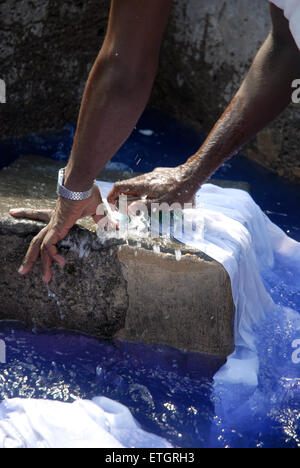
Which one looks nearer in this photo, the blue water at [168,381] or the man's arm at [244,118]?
the blue water at [168,381]

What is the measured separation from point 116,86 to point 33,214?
25.8 inches

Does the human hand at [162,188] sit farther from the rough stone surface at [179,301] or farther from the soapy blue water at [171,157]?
the soapy blue water at [171,157]

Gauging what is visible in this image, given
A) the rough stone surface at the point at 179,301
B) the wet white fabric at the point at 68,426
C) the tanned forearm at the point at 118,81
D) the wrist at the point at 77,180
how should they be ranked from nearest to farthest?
the tanned forearm at the point at 118,81 < the wet white fabric at the point at 68,426 < the wrist at the point at 77,180 < the rough stone surface at the point at 179,301

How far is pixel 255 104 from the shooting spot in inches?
92.4

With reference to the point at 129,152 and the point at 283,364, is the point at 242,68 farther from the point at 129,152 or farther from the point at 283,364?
the point at 283,364

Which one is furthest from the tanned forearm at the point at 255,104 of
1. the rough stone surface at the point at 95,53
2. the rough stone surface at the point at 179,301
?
the rough stone surface at the point at 95,53

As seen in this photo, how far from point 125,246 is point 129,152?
5.26 feet

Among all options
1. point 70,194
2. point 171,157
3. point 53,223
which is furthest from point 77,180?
point 171,157

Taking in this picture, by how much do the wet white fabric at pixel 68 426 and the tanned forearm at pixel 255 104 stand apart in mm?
943

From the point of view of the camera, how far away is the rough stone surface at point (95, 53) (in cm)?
A: 343

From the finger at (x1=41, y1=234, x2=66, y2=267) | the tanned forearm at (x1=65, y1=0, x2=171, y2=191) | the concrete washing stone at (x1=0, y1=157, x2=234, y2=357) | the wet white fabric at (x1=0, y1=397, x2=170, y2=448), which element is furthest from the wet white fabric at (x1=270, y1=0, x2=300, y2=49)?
the wet white fabric at (x1=0, y1=397, x2=170, y2=448)

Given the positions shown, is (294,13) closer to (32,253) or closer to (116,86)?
(116,86)

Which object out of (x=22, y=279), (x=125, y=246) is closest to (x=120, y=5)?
(x=125, y=246)

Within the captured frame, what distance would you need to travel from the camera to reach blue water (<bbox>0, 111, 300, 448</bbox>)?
1.99m
